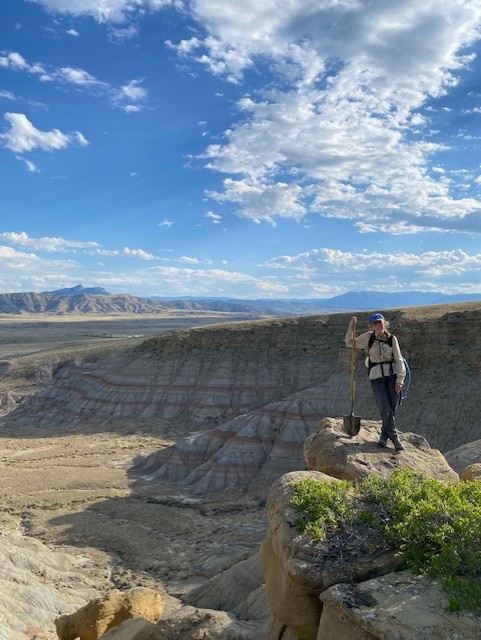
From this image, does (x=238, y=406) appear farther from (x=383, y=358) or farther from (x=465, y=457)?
(x=383, y=358)

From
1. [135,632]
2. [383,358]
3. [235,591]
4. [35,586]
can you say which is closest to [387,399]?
[383,358]

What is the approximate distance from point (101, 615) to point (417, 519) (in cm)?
→ 866

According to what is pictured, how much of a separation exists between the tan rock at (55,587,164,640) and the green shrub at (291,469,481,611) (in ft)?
23.5

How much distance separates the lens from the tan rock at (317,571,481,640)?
5305 millimetres

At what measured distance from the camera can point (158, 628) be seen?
1002 centimetres

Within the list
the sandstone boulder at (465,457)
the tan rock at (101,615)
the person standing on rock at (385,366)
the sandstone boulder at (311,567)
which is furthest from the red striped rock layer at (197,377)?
the sandstone boulder at (311,567)

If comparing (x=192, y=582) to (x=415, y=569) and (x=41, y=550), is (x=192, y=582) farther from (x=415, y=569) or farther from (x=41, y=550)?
(x=415, y=569)

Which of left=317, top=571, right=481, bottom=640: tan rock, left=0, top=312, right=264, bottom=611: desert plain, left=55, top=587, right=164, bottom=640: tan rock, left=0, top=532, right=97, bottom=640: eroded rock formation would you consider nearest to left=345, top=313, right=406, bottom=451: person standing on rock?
left=317, top=571, right=481, bottom=640: tan rock

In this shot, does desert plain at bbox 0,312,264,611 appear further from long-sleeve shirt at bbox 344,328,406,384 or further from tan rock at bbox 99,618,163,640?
long-sleeve shirt at bbox 344,328,406,384

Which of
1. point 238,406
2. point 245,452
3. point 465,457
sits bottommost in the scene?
point 245,452

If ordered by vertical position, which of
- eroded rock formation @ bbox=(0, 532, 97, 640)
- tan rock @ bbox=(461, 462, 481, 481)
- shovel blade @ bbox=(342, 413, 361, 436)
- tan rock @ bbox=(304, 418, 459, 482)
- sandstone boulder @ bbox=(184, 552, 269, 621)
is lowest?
eroded rock formation @ bbox=(0, 532, 97, 640)

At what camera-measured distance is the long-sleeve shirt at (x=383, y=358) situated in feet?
35.1

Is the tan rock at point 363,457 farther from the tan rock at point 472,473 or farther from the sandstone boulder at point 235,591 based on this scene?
the sandstone boulder at point 235,591

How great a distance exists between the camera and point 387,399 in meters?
11.0
